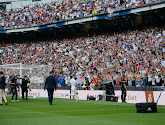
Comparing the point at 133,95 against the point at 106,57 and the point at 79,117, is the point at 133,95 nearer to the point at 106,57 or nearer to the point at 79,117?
the point at 106,57

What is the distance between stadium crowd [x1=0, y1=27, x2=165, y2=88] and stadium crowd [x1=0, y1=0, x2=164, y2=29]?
3.39 metres

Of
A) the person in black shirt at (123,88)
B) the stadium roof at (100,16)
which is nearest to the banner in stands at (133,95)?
the person in black shirt at (123,88)

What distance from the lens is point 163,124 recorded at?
30.5 ft

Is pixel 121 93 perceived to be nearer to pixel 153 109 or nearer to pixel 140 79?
pixel 140 79

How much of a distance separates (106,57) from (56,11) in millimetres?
15318

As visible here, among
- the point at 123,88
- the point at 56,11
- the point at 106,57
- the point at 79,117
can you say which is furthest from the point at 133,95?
the point at 56,11

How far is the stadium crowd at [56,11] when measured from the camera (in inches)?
1526

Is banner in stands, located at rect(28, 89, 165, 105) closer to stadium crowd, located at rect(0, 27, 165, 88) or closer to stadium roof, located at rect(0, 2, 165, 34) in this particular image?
stadium crowd, located at rect(0, 27, 165, 88)

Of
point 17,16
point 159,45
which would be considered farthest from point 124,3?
point 17,16

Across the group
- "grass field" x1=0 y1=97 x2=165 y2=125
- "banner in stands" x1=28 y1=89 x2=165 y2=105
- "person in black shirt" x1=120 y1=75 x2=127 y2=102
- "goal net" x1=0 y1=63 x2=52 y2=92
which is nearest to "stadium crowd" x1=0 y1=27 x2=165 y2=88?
"person in black shirt" x1=120 y1=75 x2=127 y2=102

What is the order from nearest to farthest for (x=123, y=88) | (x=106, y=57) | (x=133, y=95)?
(x=123, y=88) → (x=133, y=95) → (x=106, y=57)

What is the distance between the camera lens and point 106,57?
116ft

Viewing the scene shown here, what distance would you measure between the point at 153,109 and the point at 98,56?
2288 cm

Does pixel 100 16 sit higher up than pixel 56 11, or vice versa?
pixel 56 11
